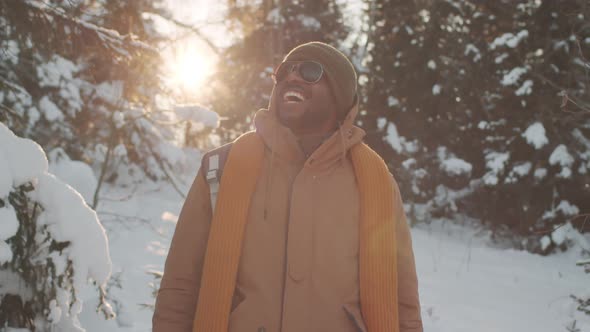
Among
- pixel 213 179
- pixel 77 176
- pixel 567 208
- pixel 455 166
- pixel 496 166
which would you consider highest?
pixel 455 166

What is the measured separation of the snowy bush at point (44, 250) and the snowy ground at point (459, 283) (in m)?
1.42

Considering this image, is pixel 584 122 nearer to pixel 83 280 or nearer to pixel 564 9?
pixel 564 9

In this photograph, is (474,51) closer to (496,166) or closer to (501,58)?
(501,58)

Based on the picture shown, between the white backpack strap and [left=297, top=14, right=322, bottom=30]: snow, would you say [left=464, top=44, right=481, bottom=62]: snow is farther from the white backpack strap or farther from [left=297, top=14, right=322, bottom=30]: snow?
the white backpack strap

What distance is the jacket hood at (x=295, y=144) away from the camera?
212 cm

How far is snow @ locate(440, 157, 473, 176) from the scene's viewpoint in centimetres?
1205

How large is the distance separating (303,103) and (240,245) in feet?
2.49

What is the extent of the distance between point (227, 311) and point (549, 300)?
6.28 metres

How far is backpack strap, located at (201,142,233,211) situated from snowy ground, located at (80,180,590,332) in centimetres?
283

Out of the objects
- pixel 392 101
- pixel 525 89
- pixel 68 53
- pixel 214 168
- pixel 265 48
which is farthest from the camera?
pixel 265 48

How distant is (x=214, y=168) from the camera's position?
7.11 ft

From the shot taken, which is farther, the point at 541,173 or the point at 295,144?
the point at 541,173

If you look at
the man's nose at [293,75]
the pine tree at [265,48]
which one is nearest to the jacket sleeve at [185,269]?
the man's nose at [293,75]

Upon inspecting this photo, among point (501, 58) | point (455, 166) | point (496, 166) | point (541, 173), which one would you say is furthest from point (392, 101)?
point (541, 173)
